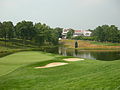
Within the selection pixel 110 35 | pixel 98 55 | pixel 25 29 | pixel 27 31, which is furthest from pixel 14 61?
pixel 110 35

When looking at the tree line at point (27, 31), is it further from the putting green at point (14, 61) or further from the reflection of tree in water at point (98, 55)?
the putting green at point (14, 61)

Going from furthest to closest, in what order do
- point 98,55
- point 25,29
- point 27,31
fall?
point 27,31, point 25,29, point 98,55

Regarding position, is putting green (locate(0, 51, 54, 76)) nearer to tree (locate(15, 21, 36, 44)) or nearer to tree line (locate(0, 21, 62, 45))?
tree line (locate(0, 21, 62, 45))

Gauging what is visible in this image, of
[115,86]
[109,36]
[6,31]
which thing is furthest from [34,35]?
[115,86]

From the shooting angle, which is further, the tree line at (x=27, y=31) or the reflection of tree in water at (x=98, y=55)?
the tree line at (x=27, y=31)

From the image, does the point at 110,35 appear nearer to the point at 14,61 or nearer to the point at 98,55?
the point at 98,55

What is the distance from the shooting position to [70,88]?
29.4ft

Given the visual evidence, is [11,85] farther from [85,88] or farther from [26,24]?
[26,24]

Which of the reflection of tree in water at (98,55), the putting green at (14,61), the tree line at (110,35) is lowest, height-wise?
the reflection of tree in water at (98,55)

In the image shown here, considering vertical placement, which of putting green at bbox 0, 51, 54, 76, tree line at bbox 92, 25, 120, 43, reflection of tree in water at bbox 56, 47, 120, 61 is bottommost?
reflection of tree in water at bbox 56, 47, 120, 61

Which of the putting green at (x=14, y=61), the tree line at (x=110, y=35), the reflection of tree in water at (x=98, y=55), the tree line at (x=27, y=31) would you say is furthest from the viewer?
the tree line at (x=110, y=35)

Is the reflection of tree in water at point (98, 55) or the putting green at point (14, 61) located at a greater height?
the putting green at point (14, 61)

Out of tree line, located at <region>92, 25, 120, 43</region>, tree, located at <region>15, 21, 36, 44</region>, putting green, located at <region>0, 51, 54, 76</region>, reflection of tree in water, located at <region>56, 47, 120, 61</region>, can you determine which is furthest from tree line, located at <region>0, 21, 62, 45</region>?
putting green, located at <region>0, 51, 54, 76</region>

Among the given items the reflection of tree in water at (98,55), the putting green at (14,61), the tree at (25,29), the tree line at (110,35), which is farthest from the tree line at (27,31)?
the putting green at (14,61)
